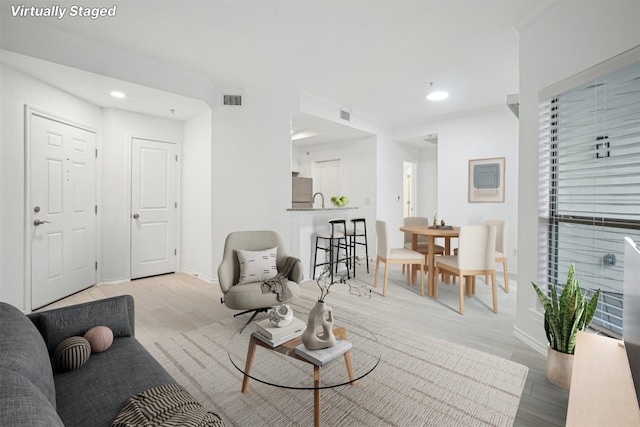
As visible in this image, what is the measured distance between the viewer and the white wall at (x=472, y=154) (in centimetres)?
478

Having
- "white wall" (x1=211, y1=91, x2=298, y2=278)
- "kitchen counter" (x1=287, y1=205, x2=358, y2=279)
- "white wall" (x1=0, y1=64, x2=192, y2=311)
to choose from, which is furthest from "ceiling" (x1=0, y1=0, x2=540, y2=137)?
"kitchen counter" (x1=287, y1=205, x2=358, y2=279)

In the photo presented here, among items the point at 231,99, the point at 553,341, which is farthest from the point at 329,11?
the point at 553,341

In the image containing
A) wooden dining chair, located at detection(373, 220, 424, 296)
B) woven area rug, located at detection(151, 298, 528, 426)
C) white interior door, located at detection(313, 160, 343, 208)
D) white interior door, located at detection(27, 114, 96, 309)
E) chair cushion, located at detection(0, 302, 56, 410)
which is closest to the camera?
chair cushion, located at detection(0, 302, 56, 410)

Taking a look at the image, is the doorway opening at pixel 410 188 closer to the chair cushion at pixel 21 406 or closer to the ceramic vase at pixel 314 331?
the ceramic vase at pixel 314 331

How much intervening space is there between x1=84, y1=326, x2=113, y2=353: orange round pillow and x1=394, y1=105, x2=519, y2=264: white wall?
5.17 metres

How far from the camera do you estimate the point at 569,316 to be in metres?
1.89

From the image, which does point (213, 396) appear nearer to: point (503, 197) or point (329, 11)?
point (329, 11)

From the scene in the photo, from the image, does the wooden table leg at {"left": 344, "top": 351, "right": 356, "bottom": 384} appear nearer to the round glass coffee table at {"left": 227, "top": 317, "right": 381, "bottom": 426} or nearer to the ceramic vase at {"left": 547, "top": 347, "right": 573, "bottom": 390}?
the round glass coffee table at {"left": 227, "top": 317, "right": 381, "bottom": 426}

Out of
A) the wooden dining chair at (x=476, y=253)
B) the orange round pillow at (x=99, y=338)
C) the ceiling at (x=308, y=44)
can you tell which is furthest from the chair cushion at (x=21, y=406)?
the wooden dining chair at (x=476, y=253)

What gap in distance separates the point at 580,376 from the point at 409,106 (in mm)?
4507

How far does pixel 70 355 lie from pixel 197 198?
10.6 feet

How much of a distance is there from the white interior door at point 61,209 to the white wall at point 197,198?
3.74ft

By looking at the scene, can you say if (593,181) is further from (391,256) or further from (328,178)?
(328,178)

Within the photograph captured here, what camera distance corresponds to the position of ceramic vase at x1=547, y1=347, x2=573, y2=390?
1876 millimetres
